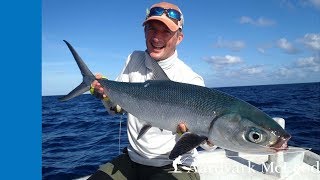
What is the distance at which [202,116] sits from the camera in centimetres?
282

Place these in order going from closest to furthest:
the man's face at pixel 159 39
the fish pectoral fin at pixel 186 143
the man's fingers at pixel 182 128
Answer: the fish pectoral fin at pixel 186 143 → the man's fingers at pixel 182 128 → the man's face at pixel 159 39

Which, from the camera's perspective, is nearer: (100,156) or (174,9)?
(174,9)

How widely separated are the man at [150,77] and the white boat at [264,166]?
108 centimetres

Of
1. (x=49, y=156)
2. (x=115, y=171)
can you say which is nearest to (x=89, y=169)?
(x=49, y=156)

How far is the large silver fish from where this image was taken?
8.52 feet

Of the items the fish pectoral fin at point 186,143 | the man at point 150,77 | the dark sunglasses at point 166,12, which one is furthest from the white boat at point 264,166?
the dark sunglasses at point 166,12

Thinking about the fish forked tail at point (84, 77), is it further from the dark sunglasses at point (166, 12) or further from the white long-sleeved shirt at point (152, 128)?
the dark sunglasses at point (166, 12)

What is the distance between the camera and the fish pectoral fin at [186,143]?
2740mm

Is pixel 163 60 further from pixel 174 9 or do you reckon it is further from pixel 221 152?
pixel 221 152

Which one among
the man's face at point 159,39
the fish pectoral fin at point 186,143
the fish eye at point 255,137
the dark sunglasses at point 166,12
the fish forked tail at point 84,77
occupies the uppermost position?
the dark sunglasses at point 166,12

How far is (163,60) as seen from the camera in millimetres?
3867

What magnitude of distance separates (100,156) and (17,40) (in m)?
8.34

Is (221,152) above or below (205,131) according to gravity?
below

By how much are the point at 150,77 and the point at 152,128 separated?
24.4 inches
